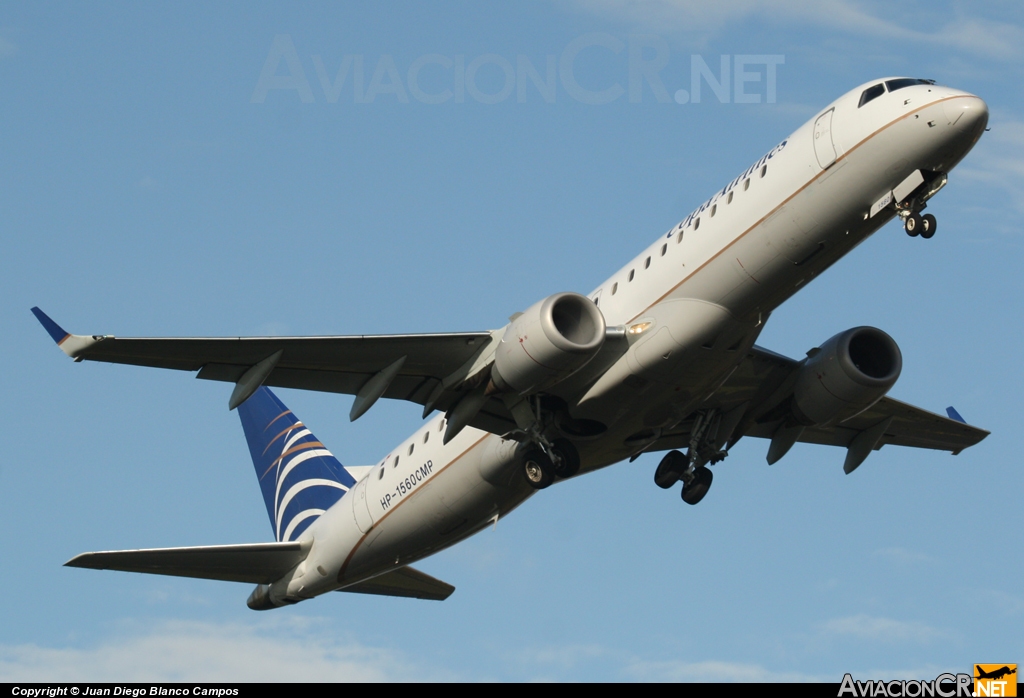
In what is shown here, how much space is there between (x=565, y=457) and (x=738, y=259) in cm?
543

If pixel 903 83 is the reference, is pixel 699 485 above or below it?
below

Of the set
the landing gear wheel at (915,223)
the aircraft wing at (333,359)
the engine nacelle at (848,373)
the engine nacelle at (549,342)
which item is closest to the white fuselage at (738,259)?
the landing gear wheel at (915,223)

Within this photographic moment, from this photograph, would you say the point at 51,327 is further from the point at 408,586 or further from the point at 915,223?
the point at 915,223

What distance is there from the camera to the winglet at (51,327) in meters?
22.7

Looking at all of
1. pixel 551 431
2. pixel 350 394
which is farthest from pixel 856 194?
pixel 350 394

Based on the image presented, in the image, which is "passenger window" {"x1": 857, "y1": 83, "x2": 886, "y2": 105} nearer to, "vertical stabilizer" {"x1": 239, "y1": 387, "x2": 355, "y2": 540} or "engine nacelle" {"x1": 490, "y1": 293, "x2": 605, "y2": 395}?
"engine nacelle" {"x1": 490, "y1": 293, "x2": 605, "y2": 395}

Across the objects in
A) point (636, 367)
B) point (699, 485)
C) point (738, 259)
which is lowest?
→ point (699, 485)

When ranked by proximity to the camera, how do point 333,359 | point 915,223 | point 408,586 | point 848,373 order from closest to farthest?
1. point 915,223
2. point 333,359
3. point 848,373
4. point 408,586

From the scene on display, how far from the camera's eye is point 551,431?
87.7 ft

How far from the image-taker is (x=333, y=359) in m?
25.6

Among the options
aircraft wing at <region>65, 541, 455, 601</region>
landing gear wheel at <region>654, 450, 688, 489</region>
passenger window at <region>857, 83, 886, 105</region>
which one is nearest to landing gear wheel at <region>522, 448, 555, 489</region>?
landing gear wheel at <region>654, 450, 688, 489</region>

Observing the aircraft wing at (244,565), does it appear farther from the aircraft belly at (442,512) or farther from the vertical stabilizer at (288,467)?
the aircraft belly at (442,512)

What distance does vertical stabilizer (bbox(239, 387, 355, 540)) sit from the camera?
34.0 m

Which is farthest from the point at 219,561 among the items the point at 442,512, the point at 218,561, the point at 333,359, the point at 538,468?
the point at 538,468
